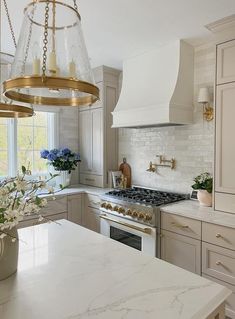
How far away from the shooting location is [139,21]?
2.23m

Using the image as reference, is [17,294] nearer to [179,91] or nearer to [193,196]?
[193,196]

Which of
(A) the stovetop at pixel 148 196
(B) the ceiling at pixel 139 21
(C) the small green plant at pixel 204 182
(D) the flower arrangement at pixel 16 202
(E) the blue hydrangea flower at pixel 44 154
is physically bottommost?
(A) the stovetop at pixel 148 196

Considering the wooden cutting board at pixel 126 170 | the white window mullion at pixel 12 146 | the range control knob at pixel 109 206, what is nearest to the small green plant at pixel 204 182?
the range control knob at pixel 109 206

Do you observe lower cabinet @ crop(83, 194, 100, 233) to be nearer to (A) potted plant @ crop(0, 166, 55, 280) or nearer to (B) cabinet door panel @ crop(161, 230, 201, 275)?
(B) cabinet door panel @ crop(161, 230, 201, 275)

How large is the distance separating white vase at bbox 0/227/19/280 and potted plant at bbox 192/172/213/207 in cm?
193

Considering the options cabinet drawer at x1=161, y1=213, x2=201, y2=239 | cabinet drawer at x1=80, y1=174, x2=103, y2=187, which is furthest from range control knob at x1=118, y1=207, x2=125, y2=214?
cabinet drawer at x1=80, y1=174, x2=103, y2=187

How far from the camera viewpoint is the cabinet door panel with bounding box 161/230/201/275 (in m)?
2.18

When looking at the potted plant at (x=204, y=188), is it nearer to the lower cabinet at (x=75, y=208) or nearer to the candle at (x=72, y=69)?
the lower cabinet at (x=75, y=208)

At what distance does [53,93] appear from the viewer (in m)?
1.18

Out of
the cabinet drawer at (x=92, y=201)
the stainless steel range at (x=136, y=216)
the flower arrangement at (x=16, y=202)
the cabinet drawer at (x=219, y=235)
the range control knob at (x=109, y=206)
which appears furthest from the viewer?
the cabinet drawer at (x=92, y=201)

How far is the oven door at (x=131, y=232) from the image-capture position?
8.04ft

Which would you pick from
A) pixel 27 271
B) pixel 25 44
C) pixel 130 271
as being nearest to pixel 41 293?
pixel 27 271

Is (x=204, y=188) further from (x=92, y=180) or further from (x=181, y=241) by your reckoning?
(x=92, y=180)

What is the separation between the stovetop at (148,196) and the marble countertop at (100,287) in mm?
1207
